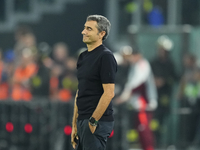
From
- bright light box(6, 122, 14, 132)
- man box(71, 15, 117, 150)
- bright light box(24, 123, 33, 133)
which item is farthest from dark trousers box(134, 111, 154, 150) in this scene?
man box(71, 15, 117, 150)

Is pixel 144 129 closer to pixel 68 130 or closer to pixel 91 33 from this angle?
pixel 68 130

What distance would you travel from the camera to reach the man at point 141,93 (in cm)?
1098

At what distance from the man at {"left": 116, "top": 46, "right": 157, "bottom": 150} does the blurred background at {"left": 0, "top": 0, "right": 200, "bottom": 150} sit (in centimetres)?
12

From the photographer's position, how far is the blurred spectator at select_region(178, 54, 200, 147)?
11.6 meters

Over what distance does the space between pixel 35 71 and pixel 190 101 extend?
110 inches

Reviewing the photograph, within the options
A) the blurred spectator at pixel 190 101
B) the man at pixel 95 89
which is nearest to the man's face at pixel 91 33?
the man at pixel 95 89

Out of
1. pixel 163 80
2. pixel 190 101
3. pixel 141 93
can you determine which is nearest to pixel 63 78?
pixel 141 93

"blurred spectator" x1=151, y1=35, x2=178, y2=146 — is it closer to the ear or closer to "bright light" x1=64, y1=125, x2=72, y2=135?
"bright light" x1=64, y1=125, x2=72, y2=135

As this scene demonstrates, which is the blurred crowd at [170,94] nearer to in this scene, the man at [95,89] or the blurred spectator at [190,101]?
the blurred spectator at [190,101]

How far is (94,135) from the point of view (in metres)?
5.24

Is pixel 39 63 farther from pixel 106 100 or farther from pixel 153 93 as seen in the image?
pixel 106 100

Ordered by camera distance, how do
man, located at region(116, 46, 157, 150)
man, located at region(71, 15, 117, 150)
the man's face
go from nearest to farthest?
man, located at region(71, 15, 117, 150)
the man's face
man, located at region(116, 46, 157, 150)

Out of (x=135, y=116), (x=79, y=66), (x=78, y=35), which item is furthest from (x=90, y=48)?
(x=78, y=35)

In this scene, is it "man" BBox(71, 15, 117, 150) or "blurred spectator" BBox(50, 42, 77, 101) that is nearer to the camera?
"man" BBox(71, 15, 117, 150)
